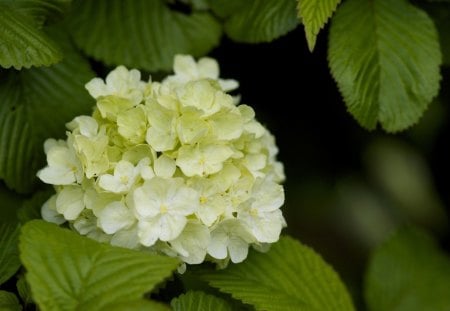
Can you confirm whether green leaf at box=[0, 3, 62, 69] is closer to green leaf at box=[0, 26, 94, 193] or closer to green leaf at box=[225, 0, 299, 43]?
green leaf at box=[0, 26, 94, 193]

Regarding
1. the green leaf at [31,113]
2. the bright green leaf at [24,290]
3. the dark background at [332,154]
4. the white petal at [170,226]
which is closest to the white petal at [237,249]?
the white petal at [170,226]

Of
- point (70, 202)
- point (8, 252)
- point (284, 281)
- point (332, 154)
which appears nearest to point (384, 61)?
point (284, 281)

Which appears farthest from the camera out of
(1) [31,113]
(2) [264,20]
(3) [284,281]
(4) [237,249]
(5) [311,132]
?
(5) [311,132]

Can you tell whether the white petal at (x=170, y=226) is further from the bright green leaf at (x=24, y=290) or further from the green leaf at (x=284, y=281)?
the bright green leaf at (x=24, y=290)

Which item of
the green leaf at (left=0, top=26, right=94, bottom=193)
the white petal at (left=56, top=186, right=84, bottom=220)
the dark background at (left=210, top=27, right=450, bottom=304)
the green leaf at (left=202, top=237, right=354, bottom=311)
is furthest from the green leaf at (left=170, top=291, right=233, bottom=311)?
the dark background at (left=210, top=27, right=450, bottom=304)

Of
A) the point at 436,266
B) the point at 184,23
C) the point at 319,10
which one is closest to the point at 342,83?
the point at 319,10

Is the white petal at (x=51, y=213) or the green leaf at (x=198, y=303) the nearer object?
the green leaf at (x=198, y=303)

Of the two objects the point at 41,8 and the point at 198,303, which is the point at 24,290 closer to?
the point at 198,303
